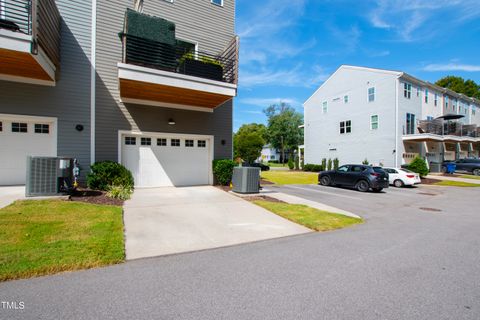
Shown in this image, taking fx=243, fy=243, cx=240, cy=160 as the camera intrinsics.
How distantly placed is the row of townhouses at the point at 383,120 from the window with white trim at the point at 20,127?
82.6 ft

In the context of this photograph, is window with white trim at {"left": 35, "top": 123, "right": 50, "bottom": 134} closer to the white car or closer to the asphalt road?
the asphalt road

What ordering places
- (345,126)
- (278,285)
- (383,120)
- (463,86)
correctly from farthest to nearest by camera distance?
(463,86), (345,126), (383,120), (278,285)

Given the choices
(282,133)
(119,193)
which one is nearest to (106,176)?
(119,193)

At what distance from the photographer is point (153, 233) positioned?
508 centimetres

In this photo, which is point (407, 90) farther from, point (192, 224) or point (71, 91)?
point (71, 91)

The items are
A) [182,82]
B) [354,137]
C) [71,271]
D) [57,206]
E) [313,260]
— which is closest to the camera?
[71,271]

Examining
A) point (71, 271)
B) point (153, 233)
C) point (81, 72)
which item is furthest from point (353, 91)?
point (71, 271)


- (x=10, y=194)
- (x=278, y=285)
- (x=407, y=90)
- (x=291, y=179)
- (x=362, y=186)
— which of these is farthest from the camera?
(x=407, y=90)

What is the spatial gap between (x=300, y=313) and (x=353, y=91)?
87.8 feet

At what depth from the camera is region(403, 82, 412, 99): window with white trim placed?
22.3 metres

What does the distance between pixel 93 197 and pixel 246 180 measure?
5379mm

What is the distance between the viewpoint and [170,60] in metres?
9.30

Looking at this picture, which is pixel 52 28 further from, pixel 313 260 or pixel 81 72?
pixel 313 260

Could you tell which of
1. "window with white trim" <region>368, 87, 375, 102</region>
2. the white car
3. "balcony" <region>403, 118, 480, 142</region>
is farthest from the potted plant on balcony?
"balcony" <region>403, 118, 480, 142</region>
